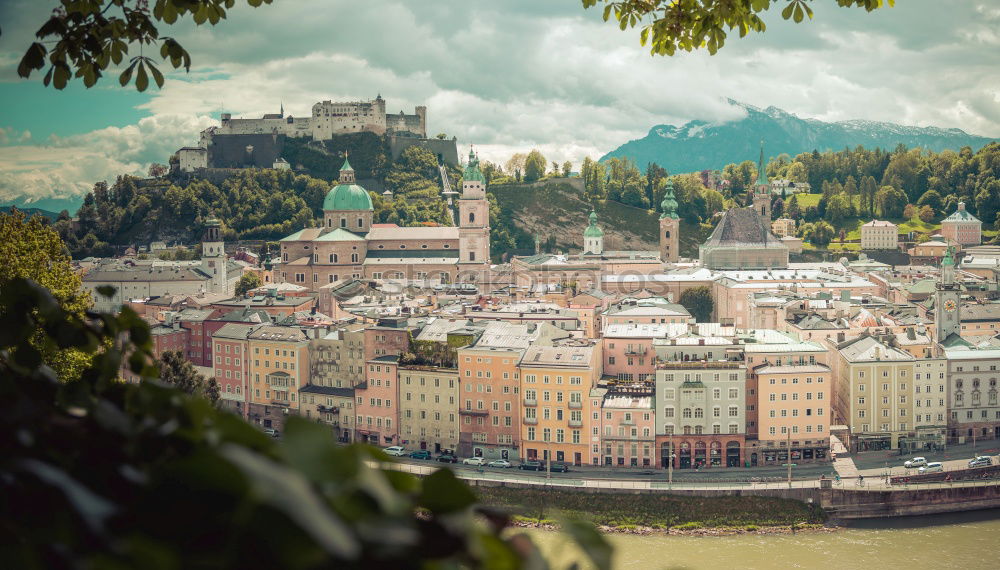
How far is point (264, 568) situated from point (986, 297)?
3735 cm

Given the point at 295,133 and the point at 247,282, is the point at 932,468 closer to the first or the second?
the point at 247,282

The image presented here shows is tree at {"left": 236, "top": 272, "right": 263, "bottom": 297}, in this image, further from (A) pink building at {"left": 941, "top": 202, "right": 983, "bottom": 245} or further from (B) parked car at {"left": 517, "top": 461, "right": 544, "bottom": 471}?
(A) pink building at {"left": 941, "top": 202, "right": 983, "bottom": 245}

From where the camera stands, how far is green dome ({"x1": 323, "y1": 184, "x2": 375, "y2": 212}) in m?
45.3

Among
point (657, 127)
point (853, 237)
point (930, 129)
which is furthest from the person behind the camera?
point (657, 127)

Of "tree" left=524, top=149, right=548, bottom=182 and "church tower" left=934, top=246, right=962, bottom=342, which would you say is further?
"tree" left=524, top=149, right=548, bottom=182

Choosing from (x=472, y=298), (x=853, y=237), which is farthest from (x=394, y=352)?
(x=853, y=237)

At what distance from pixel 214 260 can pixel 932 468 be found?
98.6 feet

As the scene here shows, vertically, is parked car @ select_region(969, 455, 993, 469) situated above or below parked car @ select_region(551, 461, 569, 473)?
above

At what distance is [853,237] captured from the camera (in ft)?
Answer: 191

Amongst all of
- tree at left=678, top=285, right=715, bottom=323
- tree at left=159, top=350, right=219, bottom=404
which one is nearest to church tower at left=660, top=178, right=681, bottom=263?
tree at left=678, top=285, right=715, bottom=323

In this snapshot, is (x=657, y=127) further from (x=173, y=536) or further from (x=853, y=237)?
(x=173, y=536)

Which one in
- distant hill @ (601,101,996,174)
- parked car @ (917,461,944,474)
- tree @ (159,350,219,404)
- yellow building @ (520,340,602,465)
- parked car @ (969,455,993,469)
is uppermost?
distant hill @ (601,101,996,174)

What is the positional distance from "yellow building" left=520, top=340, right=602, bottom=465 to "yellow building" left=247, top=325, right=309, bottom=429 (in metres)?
6.24

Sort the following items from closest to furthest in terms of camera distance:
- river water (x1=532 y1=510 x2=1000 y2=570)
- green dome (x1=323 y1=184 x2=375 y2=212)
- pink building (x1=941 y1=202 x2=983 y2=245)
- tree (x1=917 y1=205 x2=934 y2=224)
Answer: river water (x1=532 y1=510 x2=1000 y2=570), green dome (x1=323 y1=184 x2=375 y2=212), pink building (x1=941 y1=202 x2=983 y2=245), tree (x1=917 y1=205 x2=934 y2=224)
